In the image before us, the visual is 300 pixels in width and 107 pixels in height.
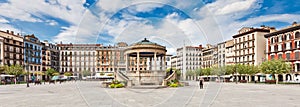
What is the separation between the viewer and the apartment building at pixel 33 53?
82.9m

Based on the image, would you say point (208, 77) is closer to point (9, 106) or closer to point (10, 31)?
point (10, 31)

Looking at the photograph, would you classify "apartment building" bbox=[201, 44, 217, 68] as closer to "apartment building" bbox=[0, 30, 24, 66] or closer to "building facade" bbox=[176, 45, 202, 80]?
"building facade" bbox=[176, 45, 202, 80]

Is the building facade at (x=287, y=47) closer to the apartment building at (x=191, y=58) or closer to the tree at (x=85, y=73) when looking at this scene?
the apartment building at (x=191, y=58)

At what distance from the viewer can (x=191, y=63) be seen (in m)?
130

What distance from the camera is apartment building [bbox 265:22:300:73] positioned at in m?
62.4

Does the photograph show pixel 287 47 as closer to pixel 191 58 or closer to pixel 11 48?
pixel 191 58

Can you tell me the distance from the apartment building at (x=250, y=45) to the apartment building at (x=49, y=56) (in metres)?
78.8

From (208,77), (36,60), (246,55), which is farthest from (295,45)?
(36,60)

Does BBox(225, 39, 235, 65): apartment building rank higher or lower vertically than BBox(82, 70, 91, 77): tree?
higher

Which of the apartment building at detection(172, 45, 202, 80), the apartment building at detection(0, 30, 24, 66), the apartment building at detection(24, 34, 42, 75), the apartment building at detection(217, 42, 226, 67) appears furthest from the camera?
the apartment building at detection(172, 45, 202, 80)

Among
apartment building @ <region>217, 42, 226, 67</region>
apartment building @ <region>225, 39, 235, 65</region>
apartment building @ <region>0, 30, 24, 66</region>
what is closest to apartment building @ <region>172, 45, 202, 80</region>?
apartment building @ <region>217, 42, 226, 67</region>

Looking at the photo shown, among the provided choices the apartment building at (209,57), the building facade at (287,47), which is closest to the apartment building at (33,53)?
the apartment building at (209,57)

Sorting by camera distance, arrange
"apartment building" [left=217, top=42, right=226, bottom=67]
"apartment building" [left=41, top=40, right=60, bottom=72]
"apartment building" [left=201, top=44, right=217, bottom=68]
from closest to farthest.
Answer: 1. "apartment building" [left=217, top=42, right=226, bottom=67]
2. "apartment building" [left=41, top=40, right=60, bottom=72]
3. "apartment building" [left=201, top=44, right=217, bottom=68]

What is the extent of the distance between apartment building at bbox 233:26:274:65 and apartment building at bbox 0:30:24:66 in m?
78.8
